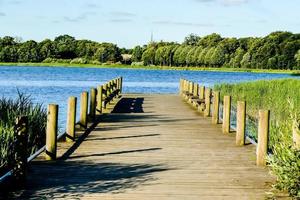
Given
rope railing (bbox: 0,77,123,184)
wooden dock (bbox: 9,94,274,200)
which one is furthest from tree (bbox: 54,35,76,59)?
rope railing (bbox: 0,77,123,184)

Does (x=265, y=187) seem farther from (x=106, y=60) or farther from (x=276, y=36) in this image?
(x=106, y=60)

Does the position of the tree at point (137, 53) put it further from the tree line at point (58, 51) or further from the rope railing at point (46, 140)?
the rope railing at point (46, 140)

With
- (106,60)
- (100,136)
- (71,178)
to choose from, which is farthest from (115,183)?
(106,60)

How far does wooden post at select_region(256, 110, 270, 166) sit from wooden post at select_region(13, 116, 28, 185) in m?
3.96

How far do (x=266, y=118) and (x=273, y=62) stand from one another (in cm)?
11959

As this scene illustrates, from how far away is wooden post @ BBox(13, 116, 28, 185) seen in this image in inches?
314

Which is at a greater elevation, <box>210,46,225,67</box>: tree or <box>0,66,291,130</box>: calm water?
<box>210,46,225,67</box>: tree

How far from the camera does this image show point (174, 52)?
151875mm

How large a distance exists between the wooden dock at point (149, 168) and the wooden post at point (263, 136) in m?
0.21

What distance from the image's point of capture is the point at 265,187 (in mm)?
8328

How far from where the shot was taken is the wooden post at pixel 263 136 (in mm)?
9883

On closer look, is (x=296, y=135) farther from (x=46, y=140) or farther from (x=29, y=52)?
(x=29, y=52)

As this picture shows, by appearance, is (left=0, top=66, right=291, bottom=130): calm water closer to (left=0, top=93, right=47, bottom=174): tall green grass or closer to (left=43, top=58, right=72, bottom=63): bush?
(left=0, top=93, right=47, bottom=174): tall green grass

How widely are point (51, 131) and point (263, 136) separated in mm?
3545
